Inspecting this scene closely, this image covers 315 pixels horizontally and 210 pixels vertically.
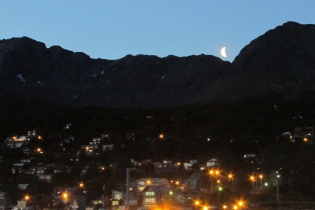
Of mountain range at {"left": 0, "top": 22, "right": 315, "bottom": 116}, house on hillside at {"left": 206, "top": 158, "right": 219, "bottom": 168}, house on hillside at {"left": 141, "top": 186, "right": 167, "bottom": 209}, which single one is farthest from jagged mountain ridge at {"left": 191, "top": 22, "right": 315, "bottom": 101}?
house on hillside at {"left": 141, "top": 186, "right": 167, "bottom": 209}

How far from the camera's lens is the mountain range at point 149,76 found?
88750 mm

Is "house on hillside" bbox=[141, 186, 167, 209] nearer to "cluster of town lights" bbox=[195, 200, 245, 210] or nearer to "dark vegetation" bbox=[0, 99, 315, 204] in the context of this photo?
"dark vegetation" bbox=[0, 99, 315, 204]

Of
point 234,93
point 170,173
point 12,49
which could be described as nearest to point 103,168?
point 170,173

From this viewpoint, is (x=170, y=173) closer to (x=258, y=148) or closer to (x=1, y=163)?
(x=258, y=148)

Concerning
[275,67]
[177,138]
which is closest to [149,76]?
[275,67]

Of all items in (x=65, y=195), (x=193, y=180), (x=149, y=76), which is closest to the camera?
(x=65, y=195)

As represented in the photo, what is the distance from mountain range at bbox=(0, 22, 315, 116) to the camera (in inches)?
3494

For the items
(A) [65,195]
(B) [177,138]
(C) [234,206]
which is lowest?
(C) [234,206]

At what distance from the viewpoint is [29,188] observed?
31.7m

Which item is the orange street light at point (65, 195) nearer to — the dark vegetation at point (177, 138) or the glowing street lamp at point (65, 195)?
the glowing street lamp at point (65, 195)

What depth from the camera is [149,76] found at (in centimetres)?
13875

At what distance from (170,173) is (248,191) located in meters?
7.90

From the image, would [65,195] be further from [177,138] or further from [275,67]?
[275,67]

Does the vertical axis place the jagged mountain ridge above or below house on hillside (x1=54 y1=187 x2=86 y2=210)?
above
